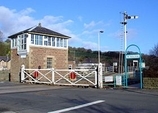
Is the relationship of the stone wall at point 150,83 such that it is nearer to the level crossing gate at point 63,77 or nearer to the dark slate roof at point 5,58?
the level crossing gate at point 63,77

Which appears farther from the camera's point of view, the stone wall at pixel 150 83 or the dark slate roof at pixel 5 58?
the dark slate roof at pixel 5 58

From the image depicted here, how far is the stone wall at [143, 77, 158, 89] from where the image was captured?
20.4 m

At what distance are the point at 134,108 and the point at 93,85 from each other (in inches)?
431

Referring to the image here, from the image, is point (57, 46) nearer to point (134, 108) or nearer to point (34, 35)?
point (34, 35)

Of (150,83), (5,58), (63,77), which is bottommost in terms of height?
(150,83)

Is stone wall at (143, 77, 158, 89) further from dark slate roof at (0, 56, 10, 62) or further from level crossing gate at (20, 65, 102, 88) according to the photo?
dark slate roof at (0, 56, 10, 62)

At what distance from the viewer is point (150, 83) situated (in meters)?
20.5

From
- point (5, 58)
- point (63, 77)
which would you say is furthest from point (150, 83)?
point (5, 58)

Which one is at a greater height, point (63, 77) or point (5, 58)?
point (5, 58)

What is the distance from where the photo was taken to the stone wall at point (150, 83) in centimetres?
2038

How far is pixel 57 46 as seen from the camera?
35.6 m

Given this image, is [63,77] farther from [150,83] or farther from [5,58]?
[5,58]

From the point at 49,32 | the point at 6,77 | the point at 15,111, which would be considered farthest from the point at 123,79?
the point at 6,77

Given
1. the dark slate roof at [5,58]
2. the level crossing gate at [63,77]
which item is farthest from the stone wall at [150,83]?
the dark slate roof at [5,58]
